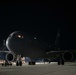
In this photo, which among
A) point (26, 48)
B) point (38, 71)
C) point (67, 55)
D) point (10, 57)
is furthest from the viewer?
point (10, 57)

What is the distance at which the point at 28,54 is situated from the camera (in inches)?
1166

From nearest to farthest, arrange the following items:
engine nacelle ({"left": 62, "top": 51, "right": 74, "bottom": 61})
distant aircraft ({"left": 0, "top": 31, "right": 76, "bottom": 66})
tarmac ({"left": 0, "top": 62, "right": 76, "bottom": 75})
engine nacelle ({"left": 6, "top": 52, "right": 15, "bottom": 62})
→ tarmac ({"left": 0, "top": 62, "right": 76, "bottom": 75})
distant aircraft ({"left": 0, "top": 31, "right": 76, "bottom": 66})
engine nacelle ({"left": 62, "top": 51, "right": 74, "bottom": 61})
engine nacelle ({"left": 6, "top": 52, "right": 15, "bottom": 62})

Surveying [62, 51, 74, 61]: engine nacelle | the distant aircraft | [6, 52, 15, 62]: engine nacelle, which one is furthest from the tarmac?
[6, 52, 15, 62]: engine nacelle

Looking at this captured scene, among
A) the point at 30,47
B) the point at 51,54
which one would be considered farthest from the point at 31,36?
the point at 51,54

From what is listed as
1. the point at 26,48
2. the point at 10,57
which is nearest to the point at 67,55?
the point at 26,48

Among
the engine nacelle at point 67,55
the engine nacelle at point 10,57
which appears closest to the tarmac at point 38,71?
the engine nacelle at point 67,55

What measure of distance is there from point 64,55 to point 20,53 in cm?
626

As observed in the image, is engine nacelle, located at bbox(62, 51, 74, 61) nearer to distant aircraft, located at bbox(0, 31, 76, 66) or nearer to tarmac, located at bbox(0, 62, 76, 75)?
distant aircraft, located at bbox(0, 31, 76, 66)

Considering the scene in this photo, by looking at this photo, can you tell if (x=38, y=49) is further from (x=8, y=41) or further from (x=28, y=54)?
(x=8, y=41)

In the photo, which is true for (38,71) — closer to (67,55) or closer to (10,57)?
(67,55)

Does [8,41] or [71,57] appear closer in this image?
[8,41]

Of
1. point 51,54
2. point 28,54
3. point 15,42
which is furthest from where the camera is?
point 51,54

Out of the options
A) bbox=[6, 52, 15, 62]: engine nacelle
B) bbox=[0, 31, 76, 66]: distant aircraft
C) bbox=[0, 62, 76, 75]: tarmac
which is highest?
bbox=[0, 31, 76, 66]: distant aircraft

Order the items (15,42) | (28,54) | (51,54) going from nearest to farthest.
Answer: (15,42), (28,54), (51,54)
